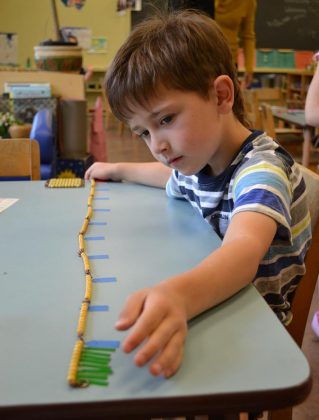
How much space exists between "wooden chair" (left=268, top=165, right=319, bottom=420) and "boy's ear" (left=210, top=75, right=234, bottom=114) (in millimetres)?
205

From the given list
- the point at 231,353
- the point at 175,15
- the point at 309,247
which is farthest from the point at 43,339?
the point at 175,15

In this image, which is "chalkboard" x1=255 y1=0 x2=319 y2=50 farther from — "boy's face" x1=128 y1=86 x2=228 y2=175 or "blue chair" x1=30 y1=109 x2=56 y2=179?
"boy's face" x1=128 y1=86 x2=228 y2=175

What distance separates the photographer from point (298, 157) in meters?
4.36

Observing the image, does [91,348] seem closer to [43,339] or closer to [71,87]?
[43,339]

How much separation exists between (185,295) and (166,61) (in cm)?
42

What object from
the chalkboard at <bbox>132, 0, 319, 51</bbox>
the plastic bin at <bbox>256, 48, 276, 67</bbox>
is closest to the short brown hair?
the chalkboard at <bbox>132, 0, 319, 51</bbox>

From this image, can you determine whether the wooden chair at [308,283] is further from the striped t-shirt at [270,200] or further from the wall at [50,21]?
the wall at [50,21]

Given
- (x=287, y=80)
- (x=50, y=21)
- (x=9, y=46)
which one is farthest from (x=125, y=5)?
(x=287, y=80)

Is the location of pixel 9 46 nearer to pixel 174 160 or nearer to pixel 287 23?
pixel 287 23

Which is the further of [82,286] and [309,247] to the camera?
[309,247]

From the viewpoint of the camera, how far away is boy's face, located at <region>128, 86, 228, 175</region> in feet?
2.37

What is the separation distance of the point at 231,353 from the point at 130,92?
18.1 inches

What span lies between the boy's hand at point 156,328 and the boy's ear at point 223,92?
1.46 feet

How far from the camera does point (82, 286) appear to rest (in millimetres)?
545
